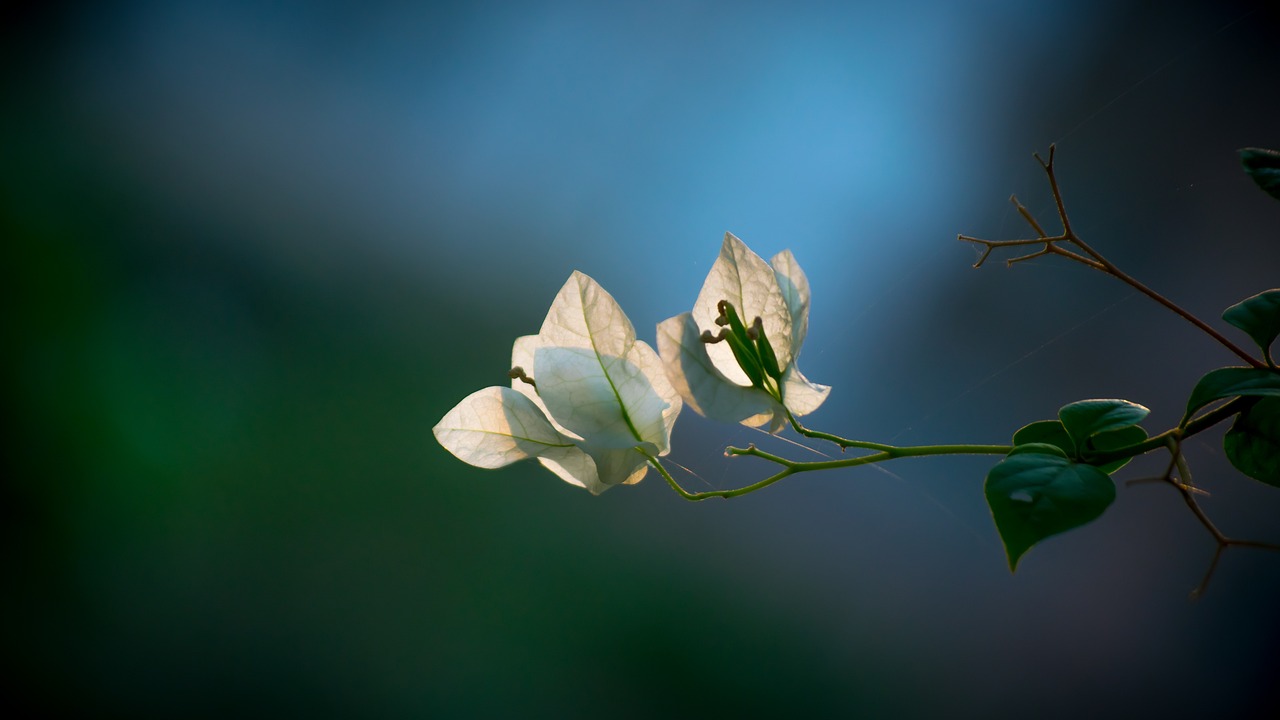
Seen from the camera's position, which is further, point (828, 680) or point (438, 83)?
point (438, 83)

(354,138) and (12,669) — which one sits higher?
(354,138)

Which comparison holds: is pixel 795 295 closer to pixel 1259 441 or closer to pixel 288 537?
pixel 1259 441

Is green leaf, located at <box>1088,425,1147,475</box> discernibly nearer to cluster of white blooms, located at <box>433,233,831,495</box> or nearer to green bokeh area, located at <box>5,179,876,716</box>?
cluster of white blooms, located at <box>433,233,831,495</box>

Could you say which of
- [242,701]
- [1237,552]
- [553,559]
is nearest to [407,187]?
[553,559]

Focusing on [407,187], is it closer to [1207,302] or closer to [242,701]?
[242,701]

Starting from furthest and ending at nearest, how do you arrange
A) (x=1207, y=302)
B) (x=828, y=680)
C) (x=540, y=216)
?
1. (x=540, y=216)
2. (x=828, y=680)
3. (x=1207, y=302)

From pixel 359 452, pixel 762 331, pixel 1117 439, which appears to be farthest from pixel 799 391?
pixel 359 452

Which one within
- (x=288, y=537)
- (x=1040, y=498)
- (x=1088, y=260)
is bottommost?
(x=288, y=537)

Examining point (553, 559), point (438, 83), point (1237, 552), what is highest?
point (438, 83)
